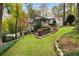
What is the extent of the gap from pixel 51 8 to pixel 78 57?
438 mm

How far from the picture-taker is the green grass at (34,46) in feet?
5.38

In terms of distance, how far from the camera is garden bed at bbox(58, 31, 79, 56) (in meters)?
1.64

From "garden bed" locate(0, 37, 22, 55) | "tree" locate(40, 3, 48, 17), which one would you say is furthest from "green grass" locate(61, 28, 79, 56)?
"garden bed" locate(0, 37, 22, 55)

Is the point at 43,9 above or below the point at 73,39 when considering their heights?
above

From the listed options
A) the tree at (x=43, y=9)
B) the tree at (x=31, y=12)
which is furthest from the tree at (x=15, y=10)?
the tree at (x=43, y=9)

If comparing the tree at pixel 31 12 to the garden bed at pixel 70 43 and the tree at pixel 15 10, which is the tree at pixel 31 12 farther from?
the garden bed at pixel 70 43

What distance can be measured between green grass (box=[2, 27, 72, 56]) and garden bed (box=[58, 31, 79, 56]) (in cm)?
4

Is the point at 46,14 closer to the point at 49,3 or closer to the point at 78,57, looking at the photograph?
the point at 49,3

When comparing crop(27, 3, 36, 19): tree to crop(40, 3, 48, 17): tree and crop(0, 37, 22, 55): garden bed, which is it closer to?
crop(40, 3, 48, 17): tree

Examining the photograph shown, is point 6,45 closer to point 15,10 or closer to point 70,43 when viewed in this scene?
point 15,10

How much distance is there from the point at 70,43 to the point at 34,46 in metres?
0.28

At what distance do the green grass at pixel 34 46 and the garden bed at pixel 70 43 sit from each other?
0.14ft

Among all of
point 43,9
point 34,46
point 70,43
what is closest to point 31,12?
point 43,9

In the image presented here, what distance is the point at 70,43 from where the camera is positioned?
166 centimetres
